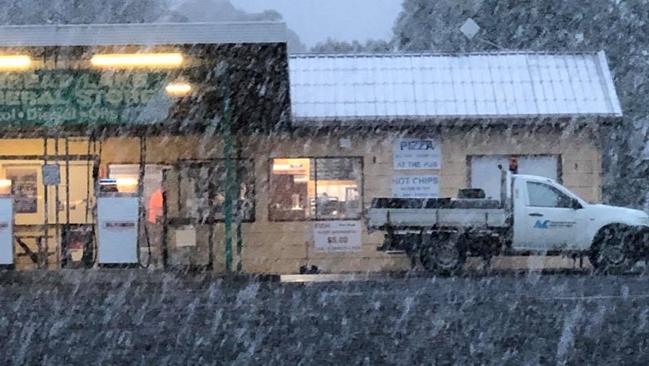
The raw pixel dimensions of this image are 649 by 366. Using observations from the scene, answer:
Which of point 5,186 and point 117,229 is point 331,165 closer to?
point 117,229

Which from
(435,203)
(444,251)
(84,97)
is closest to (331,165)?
(435,203)

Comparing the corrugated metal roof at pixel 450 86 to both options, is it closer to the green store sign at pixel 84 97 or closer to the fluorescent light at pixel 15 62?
the green store sign at pixel 84 97

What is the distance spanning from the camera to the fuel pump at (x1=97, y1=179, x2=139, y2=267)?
78.2 ft

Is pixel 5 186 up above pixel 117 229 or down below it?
above

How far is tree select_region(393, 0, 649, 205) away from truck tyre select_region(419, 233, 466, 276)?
63.0ft

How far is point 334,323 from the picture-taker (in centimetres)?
1432

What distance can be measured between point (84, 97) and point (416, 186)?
24.6 feet

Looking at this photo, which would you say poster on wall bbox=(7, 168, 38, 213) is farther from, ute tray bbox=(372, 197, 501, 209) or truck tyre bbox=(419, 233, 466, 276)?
truck tyre bbox=(419, 233, 466, 276)

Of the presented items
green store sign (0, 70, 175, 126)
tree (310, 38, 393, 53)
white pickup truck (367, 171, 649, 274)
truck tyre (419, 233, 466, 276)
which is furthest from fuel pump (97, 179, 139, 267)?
tree (310, 38, 393, 53)

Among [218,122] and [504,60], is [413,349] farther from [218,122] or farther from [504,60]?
[504,60]

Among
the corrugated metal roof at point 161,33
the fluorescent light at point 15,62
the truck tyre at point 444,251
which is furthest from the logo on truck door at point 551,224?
the fluorescent light at point 15,62

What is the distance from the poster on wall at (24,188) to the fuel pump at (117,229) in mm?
3672

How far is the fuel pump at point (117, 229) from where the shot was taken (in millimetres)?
23844

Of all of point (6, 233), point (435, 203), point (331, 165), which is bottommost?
point (6, 233)
